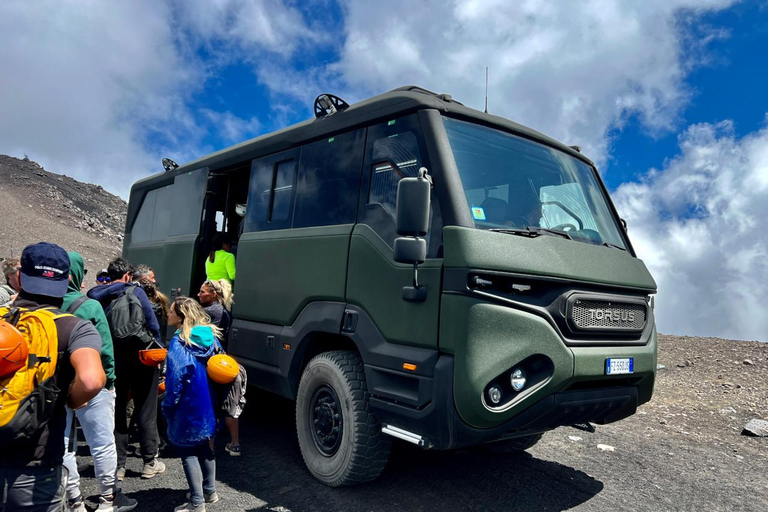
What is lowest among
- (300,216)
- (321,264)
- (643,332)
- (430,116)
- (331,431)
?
(331,431)

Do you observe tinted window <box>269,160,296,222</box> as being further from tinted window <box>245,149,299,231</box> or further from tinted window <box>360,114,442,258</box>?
tinted window <box>360,114,442,258</box>

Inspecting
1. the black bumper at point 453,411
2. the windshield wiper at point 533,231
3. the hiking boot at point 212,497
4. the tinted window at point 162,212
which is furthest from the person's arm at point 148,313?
the tinted window at point 162,212

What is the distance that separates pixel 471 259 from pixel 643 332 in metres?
1.92

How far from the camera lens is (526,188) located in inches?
184

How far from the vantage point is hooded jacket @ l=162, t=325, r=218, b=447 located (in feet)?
13.0

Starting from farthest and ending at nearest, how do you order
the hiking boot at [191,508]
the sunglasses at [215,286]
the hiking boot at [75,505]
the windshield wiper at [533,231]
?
1. the sunglasses at [215,286]
2. the windshield wiper at [533,231]
3. the hiking boot at [191,508]
4. the hiking boot at [75,505]

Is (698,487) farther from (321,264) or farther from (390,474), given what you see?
(321,264)

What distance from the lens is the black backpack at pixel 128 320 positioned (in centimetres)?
470

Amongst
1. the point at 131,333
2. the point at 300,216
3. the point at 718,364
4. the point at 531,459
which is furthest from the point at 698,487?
the point at 718,364

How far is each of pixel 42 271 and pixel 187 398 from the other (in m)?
1.62

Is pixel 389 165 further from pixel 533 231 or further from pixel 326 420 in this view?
pixel 326 420

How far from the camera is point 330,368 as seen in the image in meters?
4.70

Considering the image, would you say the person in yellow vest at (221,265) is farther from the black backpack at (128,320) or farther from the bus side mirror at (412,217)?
the bus side mirror at (412,217)

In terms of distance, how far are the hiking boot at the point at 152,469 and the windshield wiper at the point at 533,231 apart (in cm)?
352
